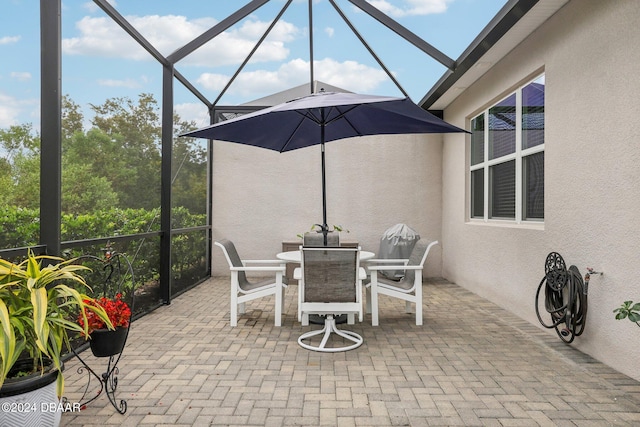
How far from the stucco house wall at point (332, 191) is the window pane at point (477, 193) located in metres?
1.23

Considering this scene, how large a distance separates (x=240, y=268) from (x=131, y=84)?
2298 millimetres

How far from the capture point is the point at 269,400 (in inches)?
107

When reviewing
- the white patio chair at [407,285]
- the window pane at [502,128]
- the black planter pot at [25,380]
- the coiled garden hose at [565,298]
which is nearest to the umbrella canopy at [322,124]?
the white patio chair at [407,285]

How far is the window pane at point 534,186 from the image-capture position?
176 inches

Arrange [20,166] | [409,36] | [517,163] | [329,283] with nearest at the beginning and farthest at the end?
[20,166], [329,283], [517,163], [409,36]

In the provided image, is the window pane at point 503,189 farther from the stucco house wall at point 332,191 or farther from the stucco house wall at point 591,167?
the stucco house wall at point 332,191

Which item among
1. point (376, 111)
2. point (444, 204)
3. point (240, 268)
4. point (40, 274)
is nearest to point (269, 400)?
point (40, 274)

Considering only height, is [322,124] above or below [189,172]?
above

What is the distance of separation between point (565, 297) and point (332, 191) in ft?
14.8

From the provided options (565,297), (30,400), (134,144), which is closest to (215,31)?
(134,144)

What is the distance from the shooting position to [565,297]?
3.84 m

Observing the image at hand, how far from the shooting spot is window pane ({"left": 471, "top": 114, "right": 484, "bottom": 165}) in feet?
20.4

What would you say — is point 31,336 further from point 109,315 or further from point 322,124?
point 322,124

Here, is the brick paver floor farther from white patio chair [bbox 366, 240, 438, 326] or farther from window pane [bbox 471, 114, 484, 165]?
window pane [bbox 471, 114, 484, 165]
